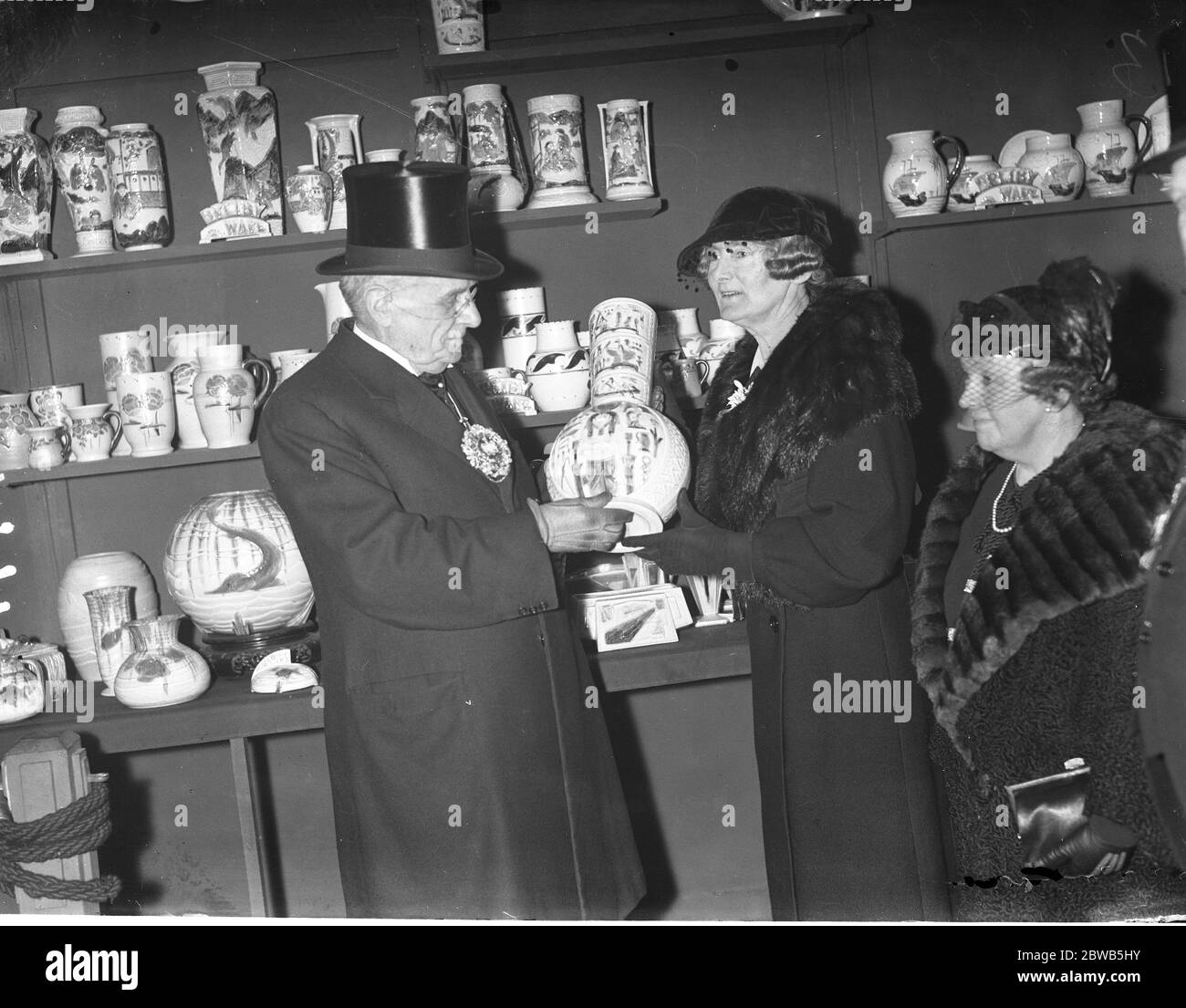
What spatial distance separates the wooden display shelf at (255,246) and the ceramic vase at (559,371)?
24 cm

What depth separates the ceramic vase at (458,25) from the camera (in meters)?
2.57

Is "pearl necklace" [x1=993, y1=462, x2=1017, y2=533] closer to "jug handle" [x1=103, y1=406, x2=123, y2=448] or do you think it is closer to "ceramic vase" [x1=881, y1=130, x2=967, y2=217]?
"ceramic vase" [x1=881, y1=130, x2=967, y2=217]

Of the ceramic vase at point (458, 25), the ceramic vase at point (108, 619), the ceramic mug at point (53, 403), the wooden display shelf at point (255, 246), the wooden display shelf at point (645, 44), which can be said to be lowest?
the ceramic vase at point (108, 619)

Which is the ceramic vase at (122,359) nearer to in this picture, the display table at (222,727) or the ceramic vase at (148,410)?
the ceramic vase at (148,410)

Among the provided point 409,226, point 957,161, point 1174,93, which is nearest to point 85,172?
point 409,226

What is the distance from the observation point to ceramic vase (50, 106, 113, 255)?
254 centimetres

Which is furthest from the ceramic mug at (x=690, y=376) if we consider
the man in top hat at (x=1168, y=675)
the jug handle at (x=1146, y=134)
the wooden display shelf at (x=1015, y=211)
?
the man in top hat at (x=1168, y=675)

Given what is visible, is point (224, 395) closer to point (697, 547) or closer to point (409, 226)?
point (409, 226)

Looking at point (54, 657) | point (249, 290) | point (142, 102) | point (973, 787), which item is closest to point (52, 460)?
point (54, 657)

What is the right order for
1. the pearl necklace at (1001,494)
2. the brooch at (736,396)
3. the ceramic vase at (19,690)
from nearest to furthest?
the pearl necklace at (1001,494) → the brooch at (736,396) → the ceramic vase at (19,690)

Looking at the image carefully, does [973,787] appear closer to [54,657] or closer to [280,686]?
[280,686]

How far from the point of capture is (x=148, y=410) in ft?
8.28

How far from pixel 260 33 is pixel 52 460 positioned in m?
1.10

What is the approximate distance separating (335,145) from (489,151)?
13.4 inches
